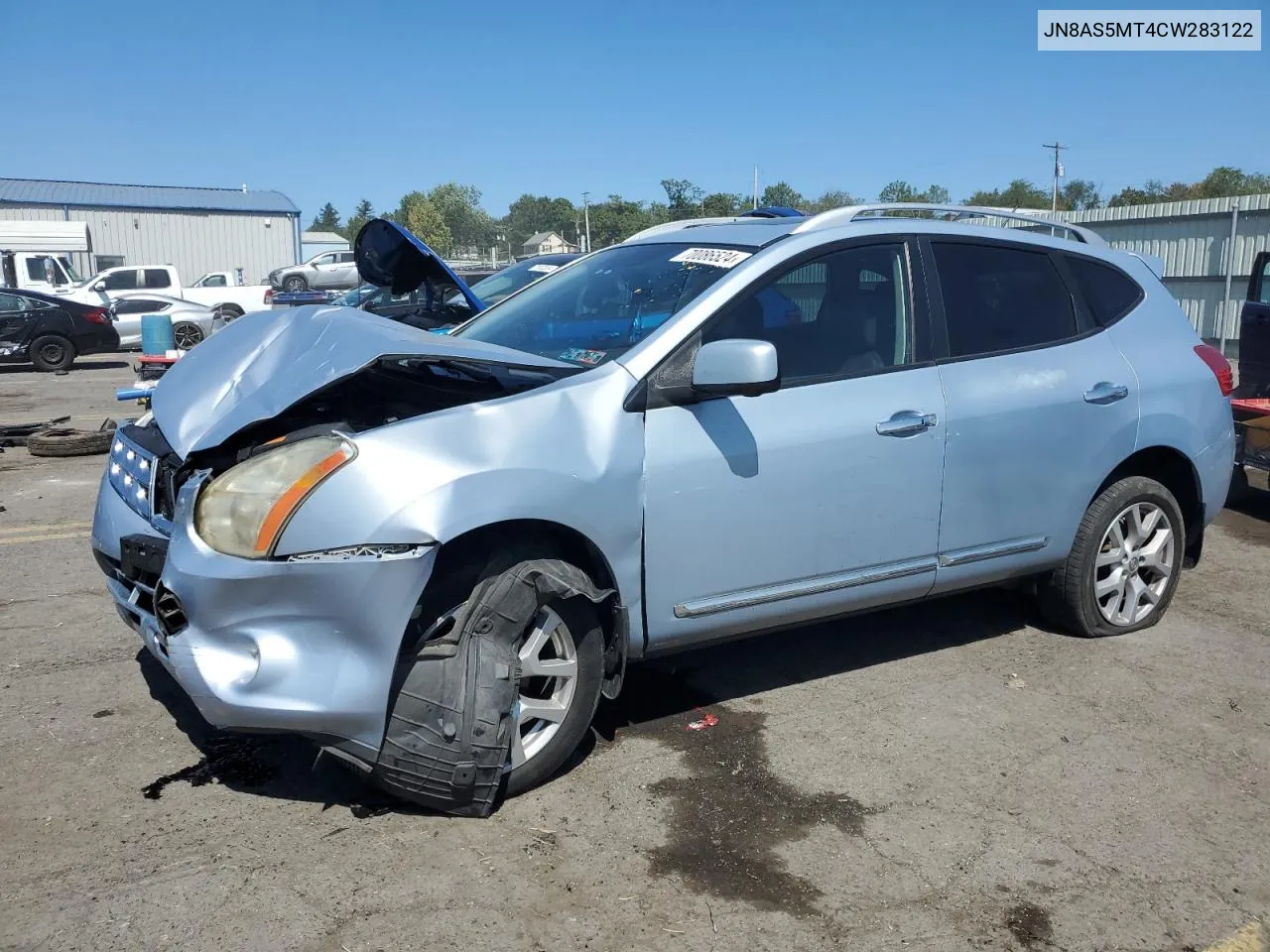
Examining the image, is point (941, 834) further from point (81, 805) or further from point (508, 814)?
point (81, 805)

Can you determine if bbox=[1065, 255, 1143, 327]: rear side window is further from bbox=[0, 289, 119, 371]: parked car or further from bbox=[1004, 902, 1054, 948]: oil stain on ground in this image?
bbox=[0, 289, 119, 371]: parked car

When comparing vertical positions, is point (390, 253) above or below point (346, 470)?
above

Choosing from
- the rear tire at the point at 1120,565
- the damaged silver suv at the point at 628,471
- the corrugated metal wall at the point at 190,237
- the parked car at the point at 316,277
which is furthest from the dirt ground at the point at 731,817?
the corrugated metal wall at the point at 190,237

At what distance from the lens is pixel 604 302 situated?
4.34 metres

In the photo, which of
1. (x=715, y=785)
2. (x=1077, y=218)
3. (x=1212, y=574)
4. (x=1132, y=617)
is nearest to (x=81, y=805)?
(x=715, y=785)

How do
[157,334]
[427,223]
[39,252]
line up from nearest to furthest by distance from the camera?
[157,334], [39,252], [427,223]

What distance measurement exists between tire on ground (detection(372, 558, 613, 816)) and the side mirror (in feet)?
2.67

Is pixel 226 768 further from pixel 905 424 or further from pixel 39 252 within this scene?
pixel 39 252

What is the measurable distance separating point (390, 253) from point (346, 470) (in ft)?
6.48

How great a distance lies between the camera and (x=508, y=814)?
3357 millimetres

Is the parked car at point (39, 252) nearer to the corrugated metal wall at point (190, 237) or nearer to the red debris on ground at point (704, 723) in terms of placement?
the corrugated metal wall at point (190, 237)

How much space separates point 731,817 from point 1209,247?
19.2 metres

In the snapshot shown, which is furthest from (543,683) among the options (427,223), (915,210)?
(427,223)

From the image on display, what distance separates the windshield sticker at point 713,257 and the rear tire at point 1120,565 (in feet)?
6.42
